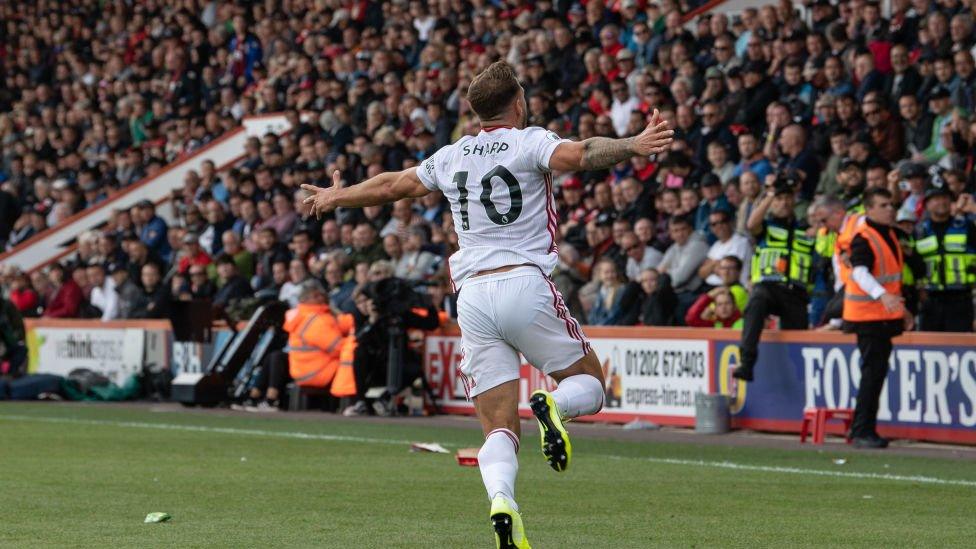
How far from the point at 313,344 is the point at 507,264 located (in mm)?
12231

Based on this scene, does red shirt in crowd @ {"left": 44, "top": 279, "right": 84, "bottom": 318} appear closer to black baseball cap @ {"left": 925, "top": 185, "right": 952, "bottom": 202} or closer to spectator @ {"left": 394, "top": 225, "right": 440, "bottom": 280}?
spectator @ {"left": 394, "top": 225, "right": 440, "bottom": 280}

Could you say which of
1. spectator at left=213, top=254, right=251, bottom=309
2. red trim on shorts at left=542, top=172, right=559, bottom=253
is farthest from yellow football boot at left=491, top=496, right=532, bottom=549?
spectator at left=213, top=254, right=251, bottom=309

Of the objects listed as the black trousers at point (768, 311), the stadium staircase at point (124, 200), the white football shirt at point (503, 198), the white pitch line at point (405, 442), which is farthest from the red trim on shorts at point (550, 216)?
the stadium staircase at point (124, 200)

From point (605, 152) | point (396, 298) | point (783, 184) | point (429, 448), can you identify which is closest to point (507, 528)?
point (605, 152)

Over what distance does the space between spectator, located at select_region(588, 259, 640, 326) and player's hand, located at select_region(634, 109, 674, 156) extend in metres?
10.3

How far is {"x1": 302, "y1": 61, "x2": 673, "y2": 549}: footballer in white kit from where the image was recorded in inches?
281

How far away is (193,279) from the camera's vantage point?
23094mm

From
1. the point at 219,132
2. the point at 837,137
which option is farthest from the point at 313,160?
the point at 837,137

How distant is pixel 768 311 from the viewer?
1532 cm

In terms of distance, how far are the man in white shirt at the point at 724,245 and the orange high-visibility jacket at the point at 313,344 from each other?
4610 mm

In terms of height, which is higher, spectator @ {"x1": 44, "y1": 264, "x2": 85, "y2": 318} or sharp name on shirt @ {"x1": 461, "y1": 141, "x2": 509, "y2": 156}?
sharp name on shirt @ {"x1": 461, "y1": 141, "x2": 509, "y2": 156}

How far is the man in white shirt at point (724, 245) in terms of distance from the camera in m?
16.8

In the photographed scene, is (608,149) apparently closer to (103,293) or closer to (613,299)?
(613,299)

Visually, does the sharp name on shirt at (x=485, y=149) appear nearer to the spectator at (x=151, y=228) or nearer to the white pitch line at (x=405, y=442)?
the white pitch line at (x=405, y=442)
